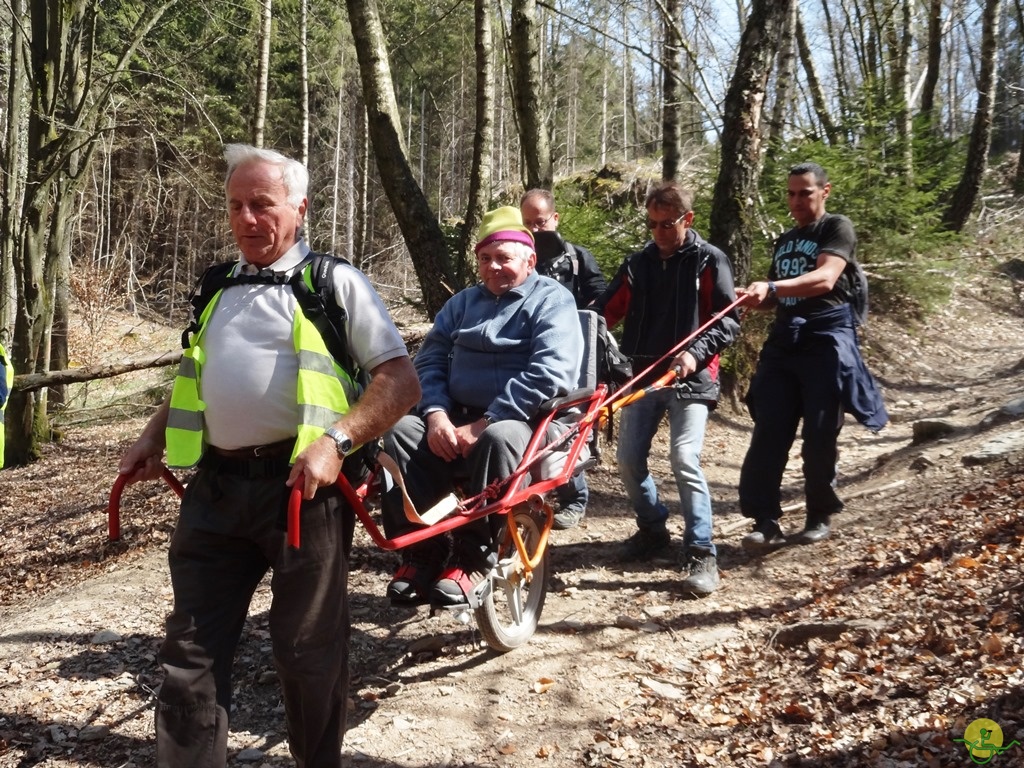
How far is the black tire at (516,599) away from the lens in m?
4.34

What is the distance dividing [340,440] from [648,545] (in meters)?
3.50

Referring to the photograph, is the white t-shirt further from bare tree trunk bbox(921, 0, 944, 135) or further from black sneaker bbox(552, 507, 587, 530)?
bare tree trunk bbox(921, 0, 944, 135)

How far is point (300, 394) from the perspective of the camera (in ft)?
9.36

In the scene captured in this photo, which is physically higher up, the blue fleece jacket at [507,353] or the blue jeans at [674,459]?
the blue fleece jacket at [507,353]

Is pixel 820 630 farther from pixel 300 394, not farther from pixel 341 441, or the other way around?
pixel 300 394

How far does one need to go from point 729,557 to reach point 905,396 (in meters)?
6.83

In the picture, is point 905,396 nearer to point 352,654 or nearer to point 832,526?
point 832,526

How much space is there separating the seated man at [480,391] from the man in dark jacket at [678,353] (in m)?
1.09

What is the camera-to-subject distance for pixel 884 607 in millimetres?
4516

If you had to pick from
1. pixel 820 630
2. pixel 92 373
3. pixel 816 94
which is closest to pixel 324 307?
pixel 820 630

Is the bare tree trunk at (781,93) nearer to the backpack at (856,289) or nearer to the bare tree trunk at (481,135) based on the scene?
the bare tree trunk at (481,135)

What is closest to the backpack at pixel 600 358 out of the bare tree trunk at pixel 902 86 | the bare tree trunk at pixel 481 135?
the bare tree trunk at pixel 481 135

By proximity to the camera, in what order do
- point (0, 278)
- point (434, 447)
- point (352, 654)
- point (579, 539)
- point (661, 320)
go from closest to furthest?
point (434, 447) → point (352, 654) → point (661, 320) → point (579, 539) → point (0, 278)

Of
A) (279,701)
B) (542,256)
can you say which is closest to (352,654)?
(279,701)
